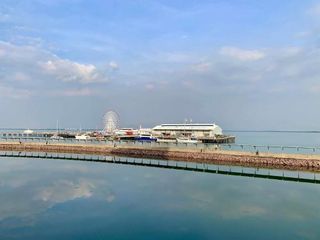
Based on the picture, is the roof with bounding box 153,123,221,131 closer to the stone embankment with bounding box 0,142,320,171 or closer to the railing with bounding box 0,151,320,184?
the stone embankment with bounding box 0,142,320,171

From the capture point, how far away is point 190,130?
10450 centimetres

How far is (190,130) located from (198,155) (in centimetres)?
4946

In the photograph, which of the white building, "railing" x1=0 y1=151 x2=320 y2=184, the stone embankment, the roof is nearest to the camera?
"railing" x1=0 y1=151 x2=320 y2=184

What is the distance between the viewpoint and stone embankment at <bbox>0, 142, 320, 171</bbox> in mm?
44875

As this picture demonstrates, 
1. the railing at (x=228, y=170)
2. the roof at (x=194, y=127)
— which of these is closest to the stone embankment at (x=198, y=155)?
the railing at (x=228, y=170)

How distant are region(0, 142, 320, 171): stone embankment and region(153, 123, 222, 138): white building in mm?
40140

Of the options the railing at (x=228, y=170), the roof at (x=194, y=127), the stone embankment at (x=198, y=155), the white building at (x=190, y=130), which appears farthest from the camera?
the roof at (x=194, y=127)

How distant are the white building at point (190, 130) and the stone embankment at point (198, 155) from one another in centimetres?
4014

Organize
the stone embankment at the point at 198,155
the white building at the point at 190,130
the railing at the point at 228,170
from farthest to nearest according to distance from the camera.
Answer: the white building at the point at 190,130, the stone embankment at the point at 198,155, the railing at the point at 228,170

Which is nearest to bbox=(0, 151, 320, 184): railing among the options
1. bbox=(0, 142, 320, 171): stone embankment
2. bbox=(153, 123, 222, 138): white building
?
bbox=(0, 142, 320, 171): stone embankment

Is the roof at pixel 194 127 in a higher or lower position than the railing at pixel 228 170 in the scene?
higher

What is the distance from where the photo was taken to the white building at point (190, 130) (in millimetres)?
100750

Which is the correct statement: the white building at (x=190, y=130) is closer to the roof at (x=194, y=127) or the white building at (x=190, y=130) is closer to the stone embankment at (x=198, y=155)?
the roof at (x=194, y=127)

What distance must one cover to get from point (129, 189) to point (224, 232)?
45.7ft
